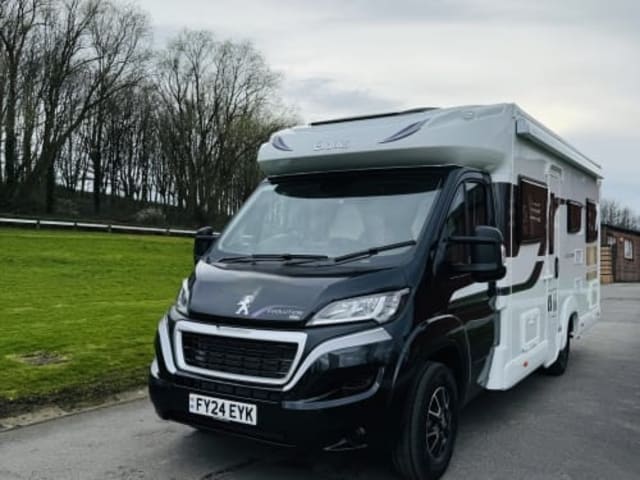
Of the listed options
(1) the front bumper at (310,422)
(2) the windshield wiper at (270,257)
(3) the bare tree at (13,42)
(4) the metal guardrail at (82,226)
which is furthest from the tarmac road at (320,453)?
(3) the bare tree at (13,42)

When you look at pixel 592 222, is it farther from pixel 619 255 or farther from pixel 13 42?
pixel 13 42

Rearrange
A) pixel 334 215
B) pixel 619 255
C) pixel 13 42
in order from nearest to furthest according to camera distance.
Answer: pixel 334 215, pixel 619 255, pixel 13 42

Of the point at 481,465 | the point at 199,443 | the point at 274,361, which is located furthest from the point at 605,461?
the point at 199,443

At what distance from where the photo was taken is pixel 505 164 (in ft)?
16.1

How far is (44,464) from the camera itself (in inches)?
162

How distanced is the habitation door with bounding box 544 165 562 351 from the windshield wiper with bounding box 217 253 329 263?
2937 millimetres

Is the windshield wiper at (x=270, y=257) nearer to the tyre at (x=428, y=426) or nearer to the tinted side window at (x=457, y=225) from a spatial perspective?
the tinted side window at (x=457, y=225)

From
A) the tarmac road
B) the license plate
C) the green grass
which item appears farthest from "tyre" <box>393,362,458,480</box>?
the green grass

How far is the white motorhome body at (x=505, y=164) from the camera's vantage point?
14.8 ft

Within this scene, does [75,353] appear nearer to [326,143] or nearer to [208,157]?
[326,143]

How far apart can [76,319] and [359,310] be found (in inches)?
273

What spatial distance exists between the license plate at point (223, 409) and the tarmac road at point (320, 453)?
57 centimetres

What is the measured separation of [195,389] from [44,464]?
133cm

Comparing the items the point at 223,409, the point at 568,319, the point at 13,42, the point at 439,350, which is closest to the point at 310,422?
the point at 223,409
